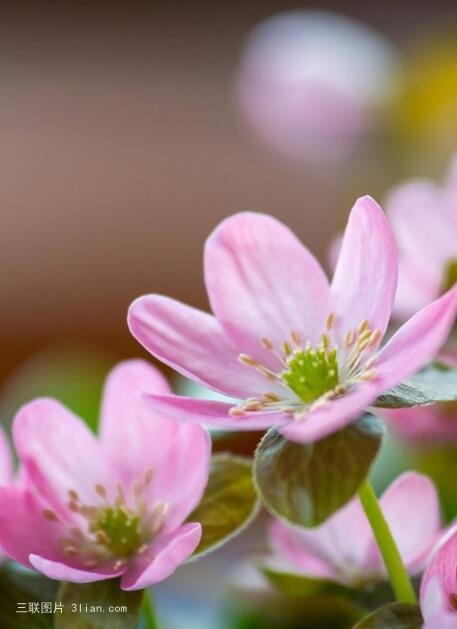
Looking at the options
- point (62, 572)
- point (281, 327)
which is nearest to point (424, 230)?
point (281, 327)

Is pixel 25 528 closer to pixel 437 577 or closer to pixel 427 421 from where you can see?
pixel 437 577

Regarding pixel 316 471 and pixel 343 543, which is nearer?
pixel 316 471

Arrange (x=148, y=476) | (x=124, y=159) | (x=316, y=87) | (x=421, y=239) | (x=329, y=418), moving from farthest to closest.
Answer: (x=124, y=159), (x=316, y=87), (x=421, y=239), (x=148, y=476), (x=329, y=418)

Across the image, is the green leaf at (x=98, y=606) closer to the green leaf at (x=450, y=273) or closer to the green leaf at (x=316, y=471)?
the green leaf at (x=316, y=471)

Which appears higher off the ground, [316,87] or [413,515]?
[316,87]

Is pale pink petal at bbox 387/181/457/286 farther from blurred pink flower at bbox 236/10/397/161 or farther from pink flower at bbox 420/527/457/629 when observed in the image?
blurred pink flower at bbox 236/10/397/161

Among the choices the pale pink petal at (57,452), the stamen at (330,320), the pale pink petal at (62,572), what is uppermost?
the stamen at (330,320)

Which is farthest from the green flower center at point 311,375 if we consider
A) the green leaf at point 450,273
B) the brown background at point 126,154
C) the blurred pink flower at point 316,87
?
the brown background at point 126,154

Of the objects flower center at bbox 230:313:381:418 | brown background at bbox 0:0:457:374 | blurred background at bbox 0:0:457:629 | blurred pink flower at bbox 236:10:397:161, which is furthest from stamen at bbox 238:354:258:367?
brown background at bbox 0:0:457:374
